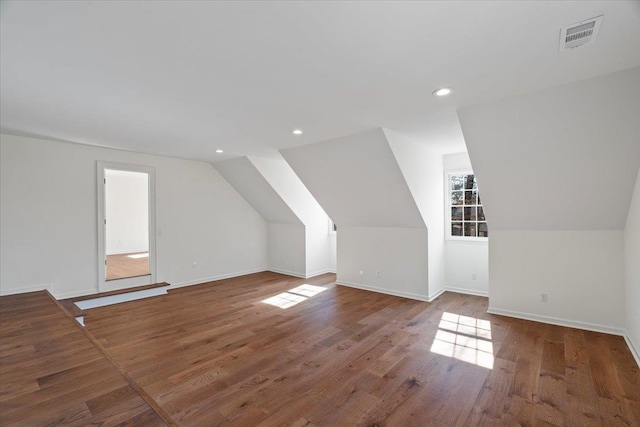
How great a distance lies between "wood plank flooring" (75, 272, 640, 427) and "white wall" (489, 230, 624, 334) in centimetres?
22

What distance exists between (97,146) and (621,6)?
6.02 meters

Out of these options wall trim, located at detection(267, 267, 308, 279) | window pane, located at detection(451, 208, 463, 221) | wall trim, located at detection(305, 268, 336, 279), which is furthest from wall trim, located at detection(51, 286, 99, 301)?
window pane, located at detection(451, 208, 463, 221)

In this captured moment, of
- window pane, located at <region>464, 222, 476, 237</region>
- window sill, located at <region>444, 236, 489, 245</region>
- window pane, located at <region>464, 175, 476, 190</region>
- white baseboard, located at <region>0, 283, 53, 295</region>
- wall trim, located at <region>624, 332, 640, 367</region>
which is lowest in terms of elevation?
wall trim, located at <region>624, 332, 640, 367</region>

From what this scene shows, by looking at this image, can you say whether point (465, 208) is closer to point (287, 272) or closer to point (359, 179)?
point (359, 179)

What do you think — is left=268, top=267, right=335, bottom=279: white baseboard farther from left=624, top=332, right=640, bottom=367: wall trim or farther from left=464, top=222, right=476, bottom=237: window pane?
left=624, top=332, right=640, bottom=367: wall trim

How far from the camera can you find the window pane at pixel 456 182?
16.9 ft

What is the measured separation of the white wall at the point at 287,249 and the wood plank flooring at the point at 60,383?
411 centimetres

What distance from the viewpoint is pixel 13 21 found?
158 centimetres

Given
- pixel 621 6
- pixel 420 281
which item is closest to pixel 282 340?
pixel 420 281

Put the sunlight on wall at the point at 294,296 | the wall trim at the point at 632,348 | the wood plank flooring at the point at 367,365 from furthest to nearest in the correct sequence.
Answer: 1. the sunlight on wall at the point at 294,296
2. the wall trim at the point at 632,348
3. the wood plank flooring at the point at 367,365

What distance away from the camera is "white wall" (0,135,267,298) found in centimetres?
401

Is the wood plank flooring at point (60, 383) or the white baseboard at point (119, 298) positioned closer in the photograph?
the wood plank flooring at point (60, 383)

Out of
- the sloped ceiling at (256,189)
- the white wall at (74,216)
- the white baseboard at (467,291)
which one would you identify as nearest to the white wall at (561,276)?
the white baseboard at (467,291)

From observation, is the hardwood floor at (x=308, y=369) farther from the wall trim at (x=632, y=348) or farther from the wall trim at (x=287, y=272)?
the wall trim at (x=287, y=272)
